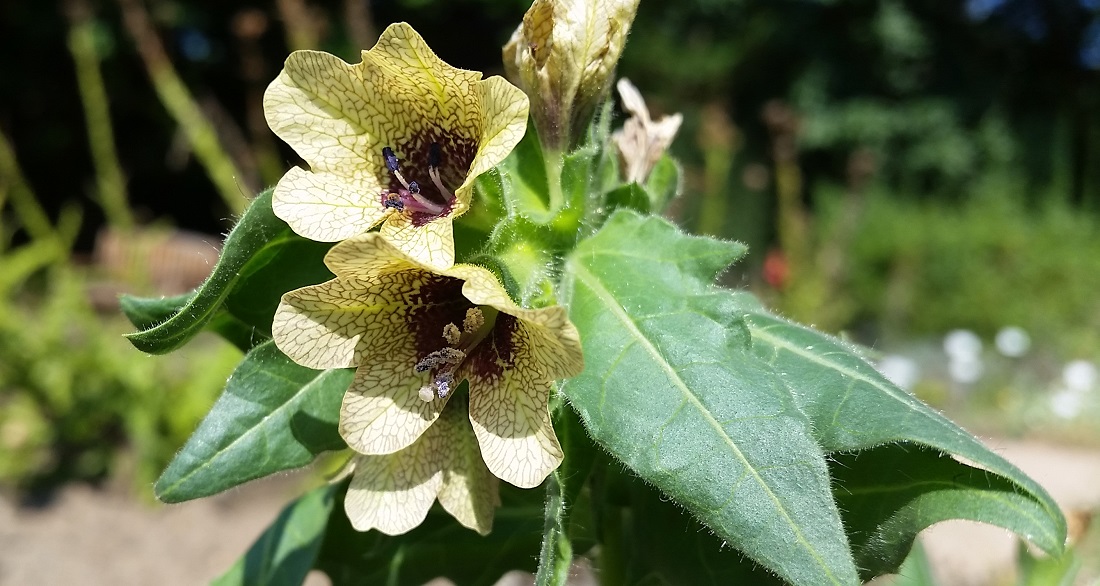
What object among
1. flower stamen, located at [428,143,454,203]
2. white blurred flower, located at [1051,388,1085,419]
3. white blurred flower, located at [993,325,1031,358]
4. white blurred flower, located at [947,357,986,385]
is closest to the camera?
flower stamen, located at [428,143,454,203]

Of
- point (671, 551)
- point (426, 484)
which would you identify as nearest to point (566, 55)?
point (426, 484)

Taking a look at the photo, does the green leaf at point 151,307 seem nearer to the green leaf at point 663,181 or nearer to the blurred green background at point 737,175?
the green leaf at point 663,181

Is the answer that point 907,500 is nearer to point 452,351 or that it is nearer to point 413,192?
point 452,351

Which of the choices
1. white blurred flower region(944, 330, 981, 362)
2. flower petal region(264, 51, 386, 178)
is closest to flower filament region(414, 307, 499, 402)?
flower petal region(264, 51, 386, 178)

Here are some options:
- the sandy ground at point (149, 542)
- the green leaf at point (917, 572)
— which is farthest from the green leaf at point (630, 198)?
the sandy ground at point (149, 542)

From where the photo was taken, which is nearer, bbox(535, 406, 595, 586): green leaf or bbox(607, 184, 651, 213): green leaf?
bbox(535, 406, 595, 586): green leaf

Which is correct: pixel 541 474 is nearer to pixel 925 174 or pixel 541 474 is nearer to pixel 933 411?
pixel 933 411

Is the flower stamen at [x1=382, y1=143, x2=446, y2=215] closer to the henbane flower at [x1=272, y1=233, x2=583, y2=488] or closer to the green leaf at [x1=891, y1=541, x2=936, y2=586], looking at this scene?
the henbane flower at [x1=272, y1=233, x2=583, y2=488]
